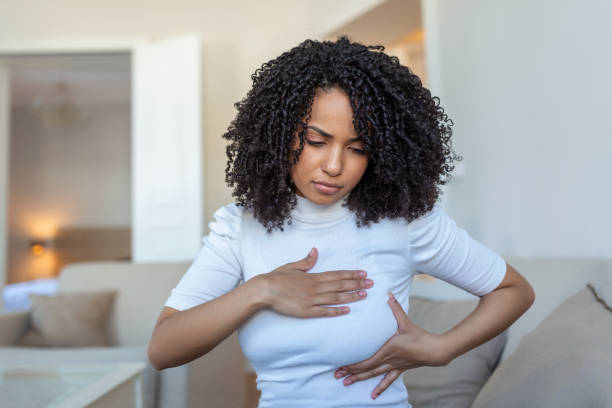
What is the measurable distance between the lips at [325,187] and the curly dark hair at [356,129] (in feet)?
0.17

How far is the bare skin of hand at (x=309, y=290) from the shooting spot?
0.81 metres

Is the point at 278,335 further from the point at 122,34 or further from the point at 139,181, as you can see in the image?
the point at 122,34

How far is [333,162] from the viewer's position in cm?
80

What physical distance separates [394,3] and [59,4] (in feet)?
9.25

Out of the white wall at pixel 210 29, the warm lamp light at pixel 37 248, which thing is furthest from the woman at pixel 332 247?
the warm lamp light at pixel 37 248

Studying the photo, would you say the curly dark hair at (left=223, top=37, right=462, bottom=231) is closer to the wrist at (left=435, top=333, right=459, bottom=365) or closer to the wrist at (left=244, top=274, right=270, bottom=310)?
the wrist at (left=244, top=274, right=270, bottom=310)

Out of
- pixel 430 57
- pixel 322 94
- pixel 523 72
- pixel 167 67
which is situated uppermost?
pixel 167 67

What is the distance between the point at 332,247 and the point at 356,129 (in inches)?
7.8

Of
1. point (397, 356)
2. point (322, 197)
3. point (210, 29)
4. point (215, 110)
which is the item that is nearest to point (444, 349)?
point (397, 356)

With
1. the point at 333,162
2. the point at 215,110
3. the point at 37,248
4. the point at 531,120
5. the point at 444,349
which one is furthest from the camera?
the point at 37,248

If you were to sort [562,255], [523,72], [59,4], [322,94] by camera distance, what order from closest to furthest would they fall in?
[322,94] → [562,255] → [523,72] → [59,4]

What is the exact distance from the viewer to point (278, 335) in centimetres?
84

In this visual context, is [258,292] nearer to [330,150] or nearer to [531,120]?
[330,150]

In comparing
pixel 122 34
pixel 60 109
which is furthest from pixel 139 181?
pixel 60 109
